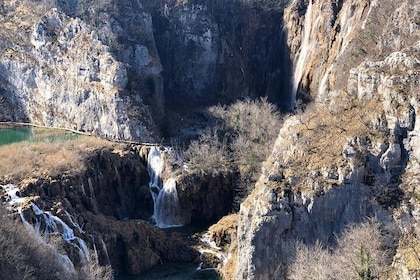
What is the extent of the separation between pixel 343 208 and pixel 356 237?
347 cm

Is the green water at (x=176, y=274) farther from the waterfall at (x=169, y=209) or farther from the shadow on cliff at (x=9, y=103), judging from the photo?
the shadow on cliff at (x=9, y=103)

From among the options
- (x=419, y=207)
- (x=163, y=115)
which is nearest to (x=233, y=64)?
(x=163, y=115)

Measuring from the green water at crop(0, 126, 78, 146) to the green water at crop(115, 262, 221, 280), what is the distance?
84.3ft

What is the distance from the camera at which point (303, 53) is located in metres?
74.5

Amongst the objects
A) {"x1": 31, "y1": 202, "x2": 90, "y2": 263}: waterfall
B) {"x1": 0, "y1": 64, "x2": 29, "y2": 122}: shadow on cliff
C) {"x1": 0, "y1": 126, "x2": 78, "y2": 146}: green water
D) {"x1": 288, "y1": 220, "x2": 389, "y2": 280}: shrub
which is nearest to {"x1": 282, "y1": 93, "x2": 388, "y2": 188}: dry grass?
{"x1": 288, "y1": 220, "x2": 389, "y2": 280}: shrub

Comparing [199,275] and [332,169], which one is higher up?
[332,169]

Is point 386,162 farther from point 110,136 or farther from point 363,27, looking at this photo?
point 110,136

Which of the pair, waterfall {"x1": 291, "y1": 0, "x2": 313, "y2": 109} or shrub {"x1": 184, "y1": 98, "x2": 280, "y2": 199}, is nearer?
shrub {"x1": 184, "y1": 98, "x2": 280, "y2": 199}

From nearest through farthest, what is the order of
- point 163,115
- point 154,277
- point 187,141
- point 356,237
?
point 356,237 < point 154,277 < point 187,141 < point 163,115

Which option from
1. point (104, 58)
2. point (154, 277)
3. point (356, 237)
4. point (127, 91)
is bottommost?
point (154, 277)

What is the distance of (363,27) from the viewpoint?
191ft

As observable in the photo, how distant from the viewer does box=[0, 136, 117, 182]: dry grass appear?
159 feet

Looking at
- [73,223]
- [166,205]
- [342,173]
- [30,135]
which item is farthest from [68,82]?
[342,173]

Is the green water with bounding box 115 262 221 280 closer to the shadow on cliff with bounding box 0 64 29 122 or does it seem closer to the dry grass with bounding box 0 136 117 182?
the dry grass with bounding box 0 136 117 182
